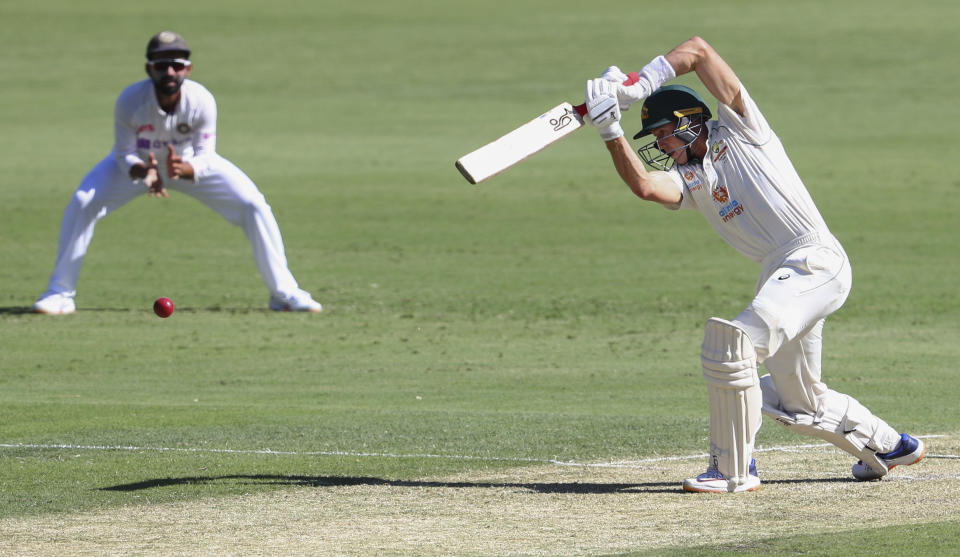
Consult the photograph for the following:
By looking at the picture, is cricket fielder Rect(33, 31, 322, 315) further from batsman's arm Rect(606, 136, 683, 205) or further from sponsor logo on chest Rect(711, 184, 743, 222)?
sponsor logo on chest Rect(711, 184, 743, 222)

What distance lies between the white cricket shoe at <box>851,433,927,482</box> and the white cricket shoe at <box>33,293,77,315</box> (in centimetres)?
1038

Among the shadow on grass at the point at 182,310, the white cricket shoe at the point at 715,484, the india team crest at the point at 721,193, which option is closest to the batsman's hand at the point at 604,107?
the india team crest at the point at 721,193

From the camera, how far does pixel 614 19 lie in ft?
167

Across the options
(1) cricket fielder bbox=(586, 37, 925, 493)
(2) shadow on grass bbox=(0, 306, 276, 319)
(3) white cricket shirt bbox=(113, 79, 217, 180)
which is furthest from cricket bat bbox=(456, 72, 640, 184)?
(2) shadow on grass bbox=(0, 306, 276, 319)

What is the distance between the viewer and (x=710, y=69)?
28.1 ft

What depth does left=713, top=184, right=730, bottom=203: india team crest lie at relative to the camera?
8547 millimetres

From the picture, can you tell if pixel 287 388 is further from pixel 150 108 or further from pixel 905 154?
pixel 905 154

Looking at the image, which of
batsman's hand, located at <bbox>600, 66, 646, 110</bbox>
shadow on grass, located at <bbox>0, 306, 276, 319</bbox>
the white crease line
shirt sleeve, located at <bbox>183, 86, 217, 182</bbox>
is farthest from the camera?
shadow on grass, located at <bbox>0, 306, 276, 319</bbox>

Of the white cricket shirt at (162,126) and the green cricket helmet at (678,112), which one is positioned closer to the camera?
the green cricket helmet at (678,112)

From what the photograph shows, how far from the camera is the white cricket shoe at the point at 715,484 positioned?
836cm

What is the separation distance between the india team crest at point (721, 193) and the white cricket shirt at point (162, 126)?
27.2ft

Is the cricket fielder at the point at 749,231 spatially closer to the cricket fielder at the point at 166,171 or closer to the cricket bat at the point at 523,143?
the cricket bat at the point at 523,143

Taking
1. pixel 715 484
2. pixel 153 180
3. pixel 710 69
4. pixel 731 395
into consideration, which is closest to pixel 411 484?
pixel 715 484

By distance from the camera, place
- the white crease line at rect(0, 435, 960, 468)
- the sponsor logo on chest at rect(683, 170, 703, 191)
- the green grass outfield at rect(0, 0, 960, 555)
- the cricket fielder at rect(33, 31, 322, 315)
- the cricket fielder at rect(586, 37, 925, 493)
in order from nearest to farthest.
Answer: the cricket fielder at rect(586, 37, 925, 493) < the sponsor logo on chest at rect(683, 170, 703, 191) < the white crease line at rect(0, 435, 960, 468) < the green grass outfield at rect(0, 0, 960, 555) < the cricket fielder at rect(33, 31, 322, 315)
